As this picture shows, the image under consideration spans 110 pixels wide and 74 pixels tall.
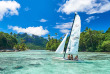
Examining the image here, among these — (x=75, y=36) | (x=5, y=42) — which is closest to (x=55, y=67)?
(x=75, y=36)

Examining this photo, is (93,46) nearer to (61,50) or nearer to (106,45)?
(106,45)

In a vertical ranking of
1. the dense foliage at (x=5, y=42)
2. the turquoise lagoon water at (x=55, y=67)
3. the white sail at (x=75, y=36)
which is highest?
the dense foliage at (x=5, y=42)

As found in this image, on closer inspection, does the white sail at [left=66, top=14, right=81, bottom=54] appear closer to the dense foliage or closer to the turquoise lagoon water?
the turquoise lagoon water

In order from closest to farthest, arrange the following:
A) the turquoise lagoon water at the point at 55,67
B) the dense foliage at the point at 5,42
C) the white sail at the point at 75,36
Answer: the turquoise lagoon water at the point at 55,67 < the white sail at the point at 75,36 < the dense foliage at the point at 5,42

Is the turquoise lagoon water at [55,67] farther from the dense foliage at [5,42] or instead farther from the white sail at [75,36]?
the dense foliage at [5,42]

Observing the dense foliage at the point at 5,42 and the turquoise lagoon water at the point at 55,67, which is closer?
the turquoise lagoon water at the point at 55,67

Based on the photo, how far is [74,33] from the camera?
82.2 feet

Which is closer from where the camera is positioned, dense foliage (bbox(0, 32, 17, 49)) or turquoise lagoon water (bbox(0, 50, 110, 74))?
turquoise lagoon water (bbox(0, 50, 110, 74))

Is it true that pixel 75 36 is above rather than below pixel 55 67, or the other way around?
above

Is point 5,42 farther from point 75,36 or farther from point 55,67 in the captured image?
point 55,67

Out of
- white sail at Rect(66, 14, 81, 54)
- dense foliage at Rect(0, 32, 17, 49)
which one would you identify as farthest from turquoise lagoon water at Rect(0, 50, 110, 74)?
dense foliage at Rect(0, 32, 17, 49)

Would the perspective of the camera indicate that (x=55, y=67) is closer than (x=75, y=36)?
Yes

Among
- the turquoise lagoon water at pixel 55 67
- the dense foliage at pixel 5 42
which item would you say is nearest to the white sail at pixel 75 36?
the turquoise lagoon water at pixel 55 67

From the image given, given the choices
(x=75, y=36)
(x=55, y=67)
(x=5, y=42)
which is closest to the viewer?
(x=55, y=67)
